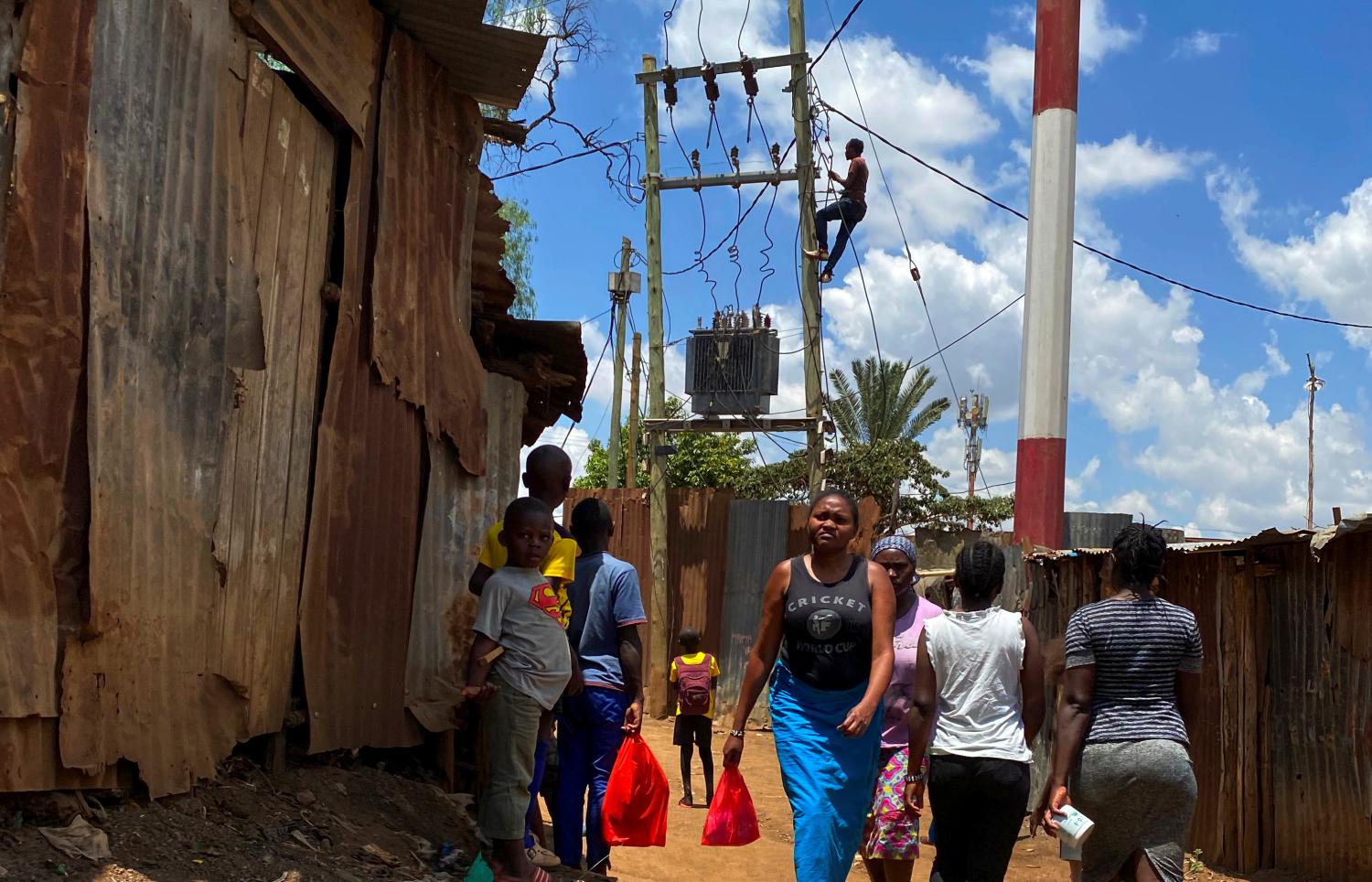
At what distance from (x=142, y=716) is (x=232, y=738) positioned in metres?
0.60

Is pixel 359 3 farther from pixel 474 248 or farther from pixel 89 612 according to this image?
pixel 89 612

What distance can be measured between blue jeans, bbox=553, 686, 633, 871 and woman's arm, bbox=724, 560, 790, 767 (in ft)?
3.25

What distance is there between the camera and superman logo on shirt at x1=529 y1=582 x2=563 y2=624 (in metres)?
5.01

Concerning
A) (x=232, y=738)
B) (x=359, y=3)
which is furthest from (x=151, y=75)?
(x=232, y=738)

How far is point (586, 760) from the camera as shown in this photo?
5629 mm

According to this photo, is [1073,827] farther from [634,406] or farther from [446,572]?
[634,406]

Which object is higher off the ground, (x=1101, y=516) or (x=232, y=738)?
(x=1101, y=516)

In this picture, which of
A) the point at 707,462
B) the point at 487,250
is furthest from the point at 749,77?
the point at 707,462

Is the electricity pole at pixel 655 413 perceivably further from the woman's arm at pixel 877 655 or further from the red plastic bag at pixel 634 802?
the woman's arm at pixel 877 655

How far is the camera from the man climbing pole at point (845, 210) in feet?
44.4

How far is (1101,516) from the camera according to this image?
35.4 ft

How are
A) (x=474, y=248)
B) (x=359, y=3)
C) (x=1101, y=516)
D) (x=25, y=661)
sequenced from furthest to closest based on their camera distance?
(x=1101, y=516) < (x=474, y=248) < (x=359, y=3) < (x=25, y=661)

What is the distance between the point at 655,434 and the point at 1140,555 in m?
10.7

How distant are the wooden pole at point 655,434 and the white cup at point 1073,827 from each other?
10.2m
